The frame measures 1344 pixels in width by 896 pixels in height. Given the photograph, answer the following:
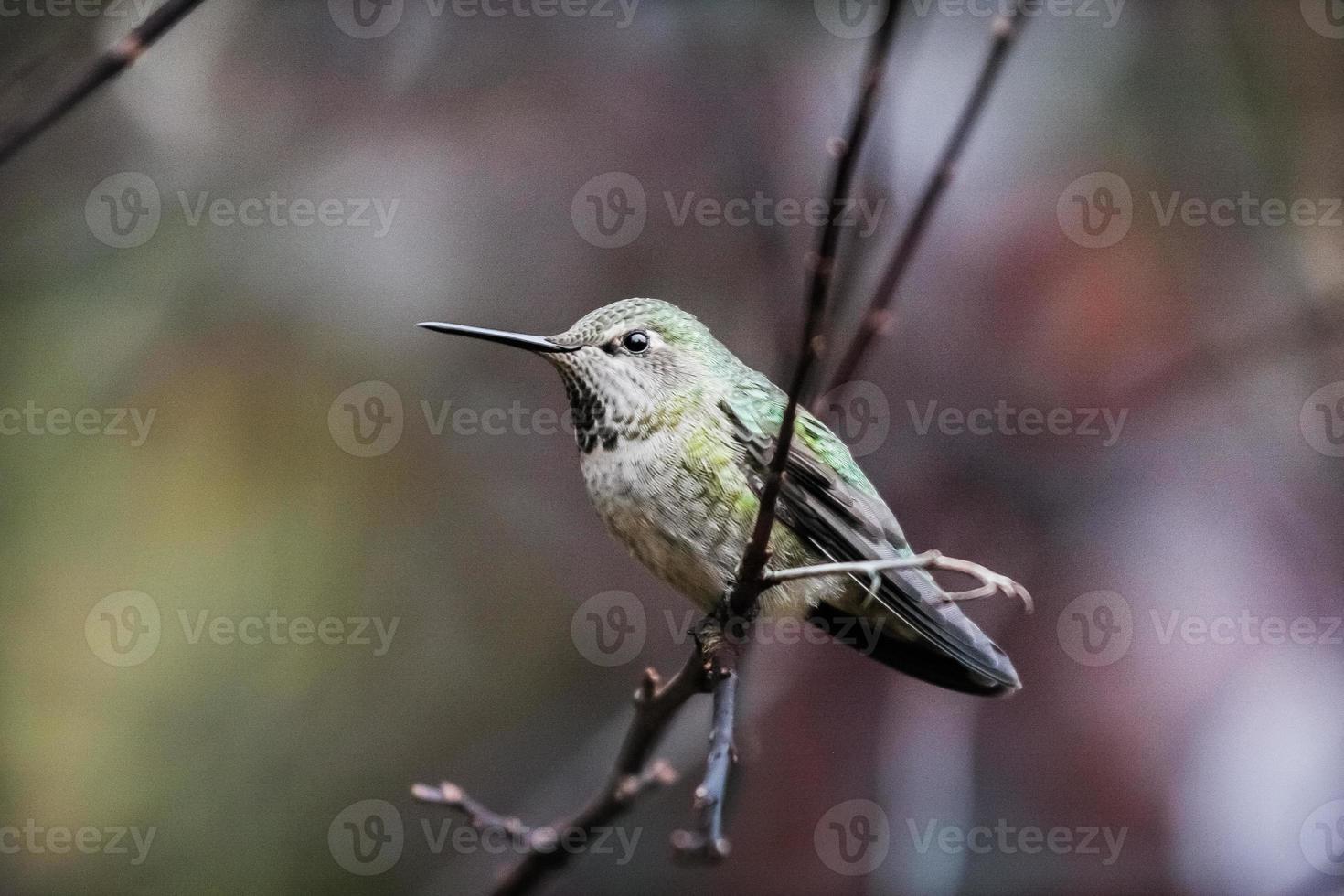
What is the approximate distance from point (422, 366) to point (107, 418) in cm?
140

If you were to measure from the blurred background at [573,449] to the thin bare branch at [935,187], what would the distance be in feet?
5.78

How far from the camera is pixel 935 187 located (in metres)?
2.22

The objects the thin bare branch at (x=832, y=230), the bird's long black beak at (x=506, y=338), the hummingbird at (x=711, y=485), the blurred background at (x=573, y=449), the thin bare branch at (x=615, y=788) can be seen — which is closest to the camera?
the thin bare branch at (x=832, y=230)

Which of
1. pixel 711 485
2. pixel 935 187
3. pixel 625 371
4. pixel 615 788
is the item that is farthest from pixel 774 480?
pixel 625 371

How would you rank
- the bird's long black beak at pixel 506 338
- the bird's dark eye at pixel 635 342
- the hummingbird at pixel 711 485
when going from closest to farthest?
the bird's long black beak at pixel 506 338, the hummingbird at pixel 711 485, the bird's dark eye at pixel 635 342

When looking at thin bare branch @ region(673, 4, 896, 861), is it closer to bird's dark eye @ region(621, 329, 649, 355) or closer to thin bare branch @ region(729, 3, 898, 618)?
thin bare branch @ region(729, 3, 898, 618)

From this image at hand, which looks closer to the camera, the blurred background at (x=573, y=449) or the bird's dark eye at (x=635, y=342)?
the bird's dark eye at (x=635, y=342)

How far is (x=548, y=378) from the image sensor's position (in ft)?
18.8

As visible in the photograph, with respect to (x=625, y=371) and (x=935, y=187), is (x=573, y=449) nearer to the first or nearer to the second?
(x=625, y=371)

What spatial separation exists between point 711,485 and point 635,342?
0.46 meters

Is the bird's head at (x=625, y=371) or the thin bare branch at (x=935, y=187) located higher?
the thin bare branch at (x=935, y=187)

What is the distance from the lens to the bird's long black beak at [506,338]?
278cm

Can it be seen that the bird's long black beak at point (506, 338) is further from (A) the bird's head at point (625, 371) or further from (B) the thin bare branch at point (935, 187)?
(B) the thin bare branch at point (935, 187)

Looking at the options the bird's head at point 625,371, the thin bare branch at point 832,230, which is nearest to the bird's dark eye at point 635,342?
the bird's head at point 625,371
